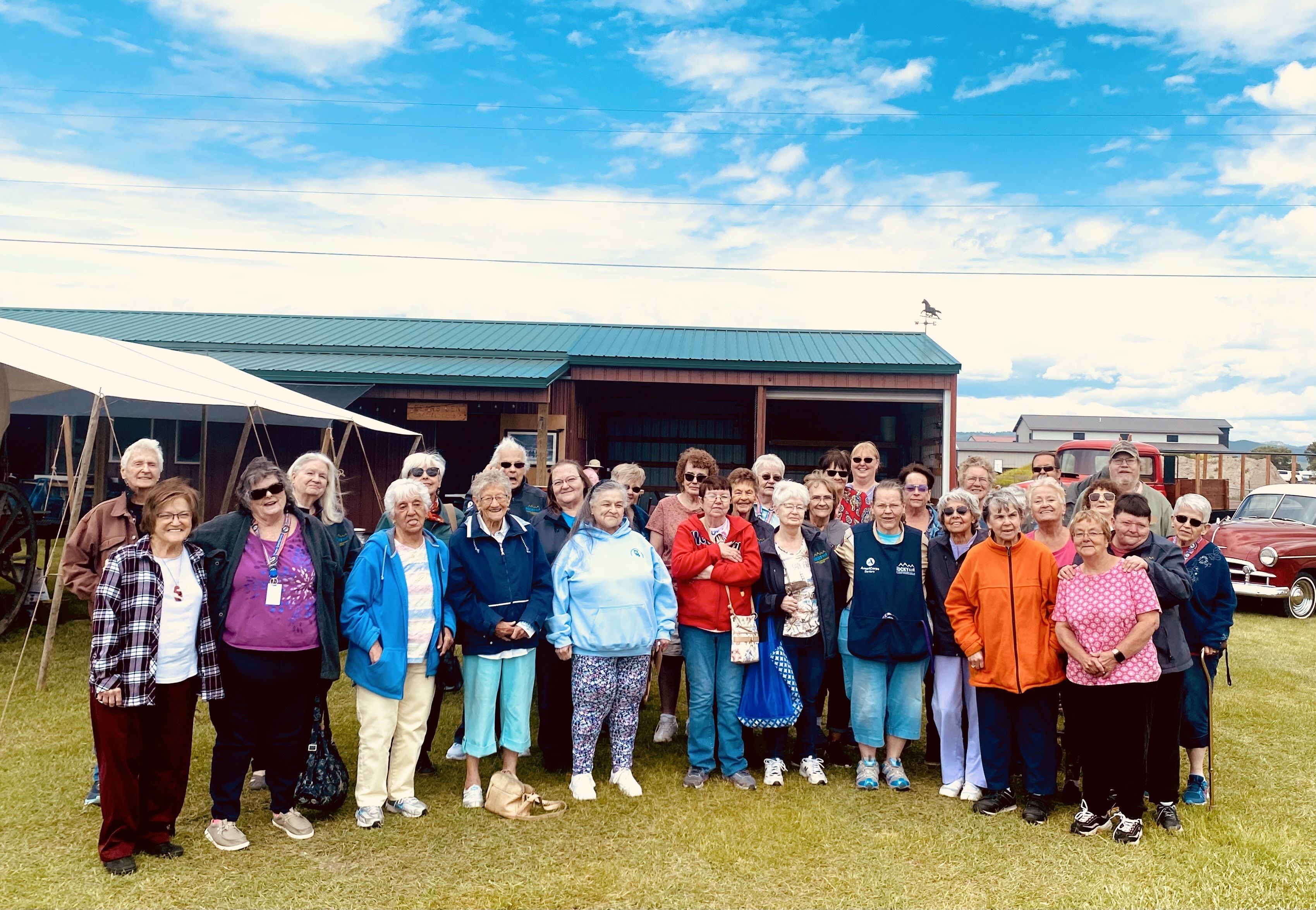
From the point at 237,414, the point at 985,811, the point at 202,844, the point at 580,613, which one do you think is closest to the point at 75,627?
the point at 237,414

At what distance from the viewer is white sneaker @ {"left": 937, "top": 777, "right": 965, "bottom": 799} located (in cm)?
437

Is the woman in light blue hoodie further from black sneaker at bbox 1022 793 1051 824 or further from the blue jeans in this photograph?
black sneaker at bbox 1022 793 1051 824

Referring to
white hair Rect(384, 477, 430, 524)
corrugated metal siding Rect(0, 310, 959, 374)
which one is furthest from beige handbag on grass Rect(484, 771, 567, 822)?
corrugated metal siding Rect(0, 310, 959, 374)

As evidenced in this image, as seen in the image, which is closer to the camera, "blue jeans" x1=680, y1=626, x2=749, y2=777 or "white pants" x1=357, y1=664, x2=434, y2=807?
"white pants" x1=357, y1=664, x2=434, y2=807

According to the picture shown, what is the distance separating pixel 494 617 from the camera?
13.4ft

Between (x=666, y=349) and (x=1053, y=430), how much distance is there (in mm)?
62836

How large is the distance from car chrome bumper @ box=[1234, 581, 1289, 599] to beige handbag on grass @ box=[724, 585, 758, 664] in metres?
8.70

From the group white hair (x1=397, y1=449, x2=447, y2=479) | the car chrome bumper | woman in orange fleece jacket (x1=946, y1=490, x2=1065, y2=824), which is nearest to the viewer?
woman in orange fleece jacket (x1=946, y1=490, x2=1065, y2=824)

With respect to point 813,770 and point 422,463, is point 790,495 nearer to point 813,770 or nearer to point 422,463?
point 813,770

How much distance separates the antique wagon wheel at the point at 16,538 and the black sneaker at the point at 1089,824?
788 cm

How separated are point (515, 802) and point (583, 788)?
39 centimetres

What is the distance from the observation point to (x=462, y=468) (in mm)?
14500

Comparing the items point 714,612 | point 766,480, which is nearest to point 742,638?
point 714,612

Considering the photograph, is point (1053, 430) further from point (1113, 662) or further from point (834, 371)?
point (1113, 662)
